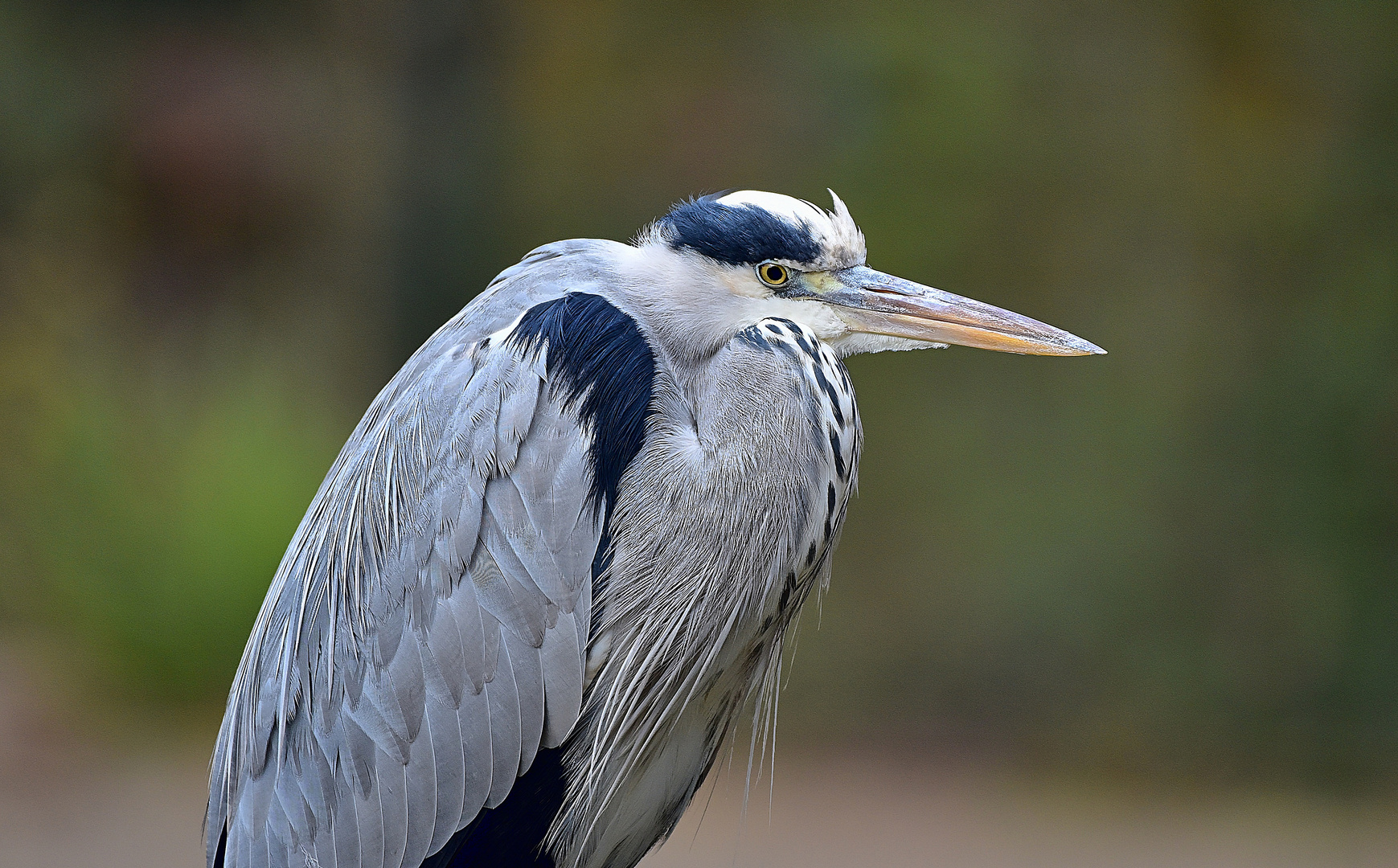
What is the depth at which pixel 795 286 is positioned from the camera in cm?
194

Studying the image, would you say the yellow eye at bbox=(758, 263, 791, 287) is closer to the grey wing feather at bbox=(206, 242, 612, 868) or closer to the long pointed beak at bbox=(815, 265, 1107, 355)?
the long pointed beak at bbox=(815, 265, 1107, 355)

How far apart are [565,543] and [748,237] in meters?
0.60

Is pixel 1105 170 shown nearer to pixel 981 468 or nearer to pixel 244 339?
pixel 981 468

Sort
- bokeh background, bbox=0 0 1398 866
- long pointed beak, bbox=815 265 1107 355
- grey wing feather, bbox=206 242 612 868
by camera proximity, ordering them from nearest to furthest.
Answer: grey wing feather, bbox=206 242 612 868 < long pointed beak, bbox=815 265 1107 355 < bokeh background, bbox=0 0 1398 866

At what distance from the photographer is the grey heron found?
177 cm

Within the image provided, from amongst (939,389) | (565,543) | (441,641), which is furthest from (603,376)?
(939,389)

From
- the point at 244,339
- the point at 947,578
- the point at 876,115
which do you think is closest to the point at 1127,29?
the point at 876,115

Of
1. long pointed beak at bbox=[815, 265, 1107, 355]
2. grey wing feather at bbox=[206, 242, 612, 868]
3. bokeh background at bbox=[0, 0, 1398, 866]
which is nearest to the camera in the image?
grey wing feather at bbox=[206, 242, 612, 868]

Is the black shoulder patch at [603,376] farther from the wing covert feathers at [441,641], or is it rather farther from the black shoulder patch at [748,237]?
the black shoulder patch at [748,237]

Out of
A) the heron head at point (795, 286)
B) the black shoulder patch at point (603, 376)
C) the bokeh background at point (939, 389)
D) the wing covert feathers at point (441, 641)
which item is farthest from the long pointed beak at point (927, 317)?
the bokeh background at point (939, 389)

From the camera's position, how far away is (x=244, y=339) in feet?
17.1

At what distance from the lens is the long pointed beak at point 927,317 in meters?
1.87

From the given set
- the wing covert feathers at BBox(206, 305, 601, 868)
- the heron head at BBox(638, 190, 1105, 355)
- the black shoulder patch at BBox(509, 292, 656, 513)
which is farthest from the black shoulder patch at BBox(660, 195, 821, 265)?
the wing covert feathers at BBox(206, 305, 601, 868)

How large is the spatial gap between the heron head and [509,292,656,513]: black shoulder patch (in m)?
0.12
